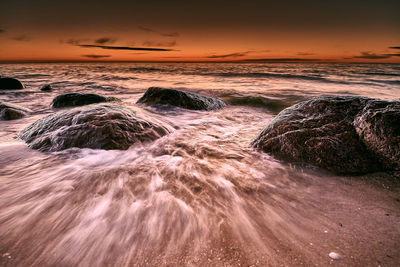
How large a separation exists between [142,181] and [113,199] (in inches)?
17.2

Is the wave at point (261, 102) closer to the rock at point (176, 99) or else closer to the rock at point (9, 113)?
the rock at point (176, 99)

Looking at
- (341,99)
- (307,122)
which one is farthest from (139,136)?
(341,99)

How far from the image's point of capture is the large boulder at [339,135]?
2602 millimetres

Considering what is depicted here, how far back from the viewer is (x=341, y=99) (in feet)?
11.4

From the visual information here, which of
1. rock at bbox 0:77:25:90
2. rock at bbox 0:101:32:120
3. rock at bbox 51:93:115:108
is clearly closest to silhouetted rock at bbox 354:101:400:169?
rock at bbox 51:93:115:108

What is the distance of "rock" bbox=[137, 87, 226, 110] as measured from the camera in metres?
6.74

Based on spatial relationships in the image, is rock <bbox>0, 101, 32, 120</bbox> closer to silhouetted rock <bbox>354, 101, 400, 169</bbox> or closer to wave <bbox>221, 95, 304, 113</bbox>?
wave <bbox>221, 95, 304, 113</bbox>

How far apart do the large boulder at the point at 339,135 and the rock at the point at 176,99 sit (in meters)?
3.52

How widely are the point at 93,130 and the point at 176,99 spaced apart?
357 centimetres

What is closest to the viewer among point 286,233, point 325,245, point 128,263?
point 128,263

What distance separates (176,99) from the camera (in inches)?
267

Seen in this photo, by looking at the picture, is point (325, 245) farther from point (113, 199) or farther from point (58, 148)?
point (58, 148)

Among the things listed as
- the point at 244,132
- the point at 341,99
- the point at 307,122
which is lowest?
the point at 244,132

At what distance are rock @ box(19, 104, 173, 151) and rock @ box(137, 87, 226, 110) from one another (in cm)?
265
